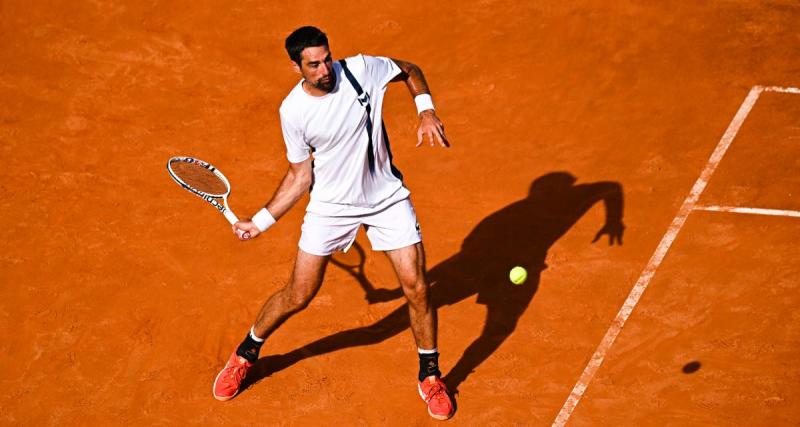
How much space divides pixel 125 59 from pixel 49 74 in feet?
3.12

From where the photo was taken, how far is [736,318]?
8.96 m

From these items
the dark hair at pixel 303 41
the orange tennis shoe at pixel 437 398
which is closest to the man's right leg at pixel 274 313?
the orange tennis shoe at pixel 437 398

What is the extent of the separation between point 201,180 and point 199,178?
0.04 m

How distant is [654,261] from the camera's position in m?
9.60

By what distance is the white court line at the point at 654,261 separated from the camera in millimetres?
8462

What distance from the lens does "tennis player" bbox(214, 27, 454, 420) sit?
7.54 meters

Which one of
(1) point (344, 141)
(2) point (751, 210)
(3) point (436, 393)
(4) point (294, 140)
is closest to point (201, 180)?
(4) point (294, 140)

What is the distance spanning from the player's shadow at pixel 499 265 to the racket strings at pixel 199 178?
1671 millimetres

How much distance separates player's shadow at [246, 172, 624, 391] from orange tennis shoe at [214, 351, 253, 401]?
0.21 metres

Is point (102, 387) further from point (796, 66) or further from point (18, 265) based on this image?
point (796, 66)

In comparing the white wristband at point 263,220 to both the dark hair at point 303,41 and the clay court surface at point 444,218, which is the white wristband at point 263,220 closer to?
the dark hair at point 303,41

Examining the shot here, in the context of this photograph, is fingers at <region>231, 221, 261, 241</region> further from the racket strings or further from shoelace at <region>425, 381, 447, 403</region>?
shoelace at <region>425, 381, 447, 403</region>

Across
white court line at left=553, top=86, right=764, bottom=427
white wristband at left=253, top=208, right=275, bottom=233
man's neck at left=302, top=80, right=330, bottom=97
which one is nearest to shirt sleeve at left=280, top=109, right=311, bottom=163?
man's neck at left=302, top=80, right=330, bottom=97

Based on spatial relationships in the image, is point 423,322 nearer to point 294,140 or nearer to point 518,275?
point 518,275
